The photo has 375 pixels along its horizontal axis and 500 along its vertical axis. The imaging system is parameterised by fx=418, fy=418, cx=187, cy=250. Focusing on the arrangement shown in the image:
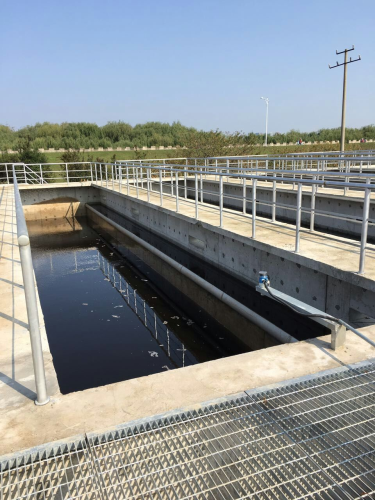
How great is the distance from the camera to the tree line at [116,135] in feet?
160

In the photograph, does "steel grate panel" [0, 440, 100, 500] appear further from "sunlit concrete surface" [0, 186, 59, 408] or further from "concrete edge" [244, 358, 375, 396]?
"concrete edge" [244, 358, 375, 396]

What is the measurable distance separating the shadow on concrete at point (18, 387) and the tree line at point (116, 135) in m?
45.7

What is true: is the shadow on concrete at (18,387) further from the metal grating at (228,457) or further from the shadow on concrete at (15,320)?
the shadow on concrete at (15,320)

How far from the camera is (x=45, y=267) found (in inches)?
385

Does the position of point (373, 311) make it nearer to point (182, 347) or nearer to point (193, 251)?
point (182, 347)

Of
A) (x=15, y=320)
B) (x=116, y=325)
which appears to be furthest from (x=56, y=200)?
(x=15, y=320)

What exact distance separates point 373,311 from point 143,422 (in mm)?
3033

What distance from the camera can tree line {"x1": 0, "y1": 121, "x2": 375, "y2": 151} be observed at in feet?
160

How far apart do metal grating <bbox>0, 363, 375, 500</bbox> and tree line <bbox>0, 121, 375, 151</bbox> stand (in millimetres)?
46579

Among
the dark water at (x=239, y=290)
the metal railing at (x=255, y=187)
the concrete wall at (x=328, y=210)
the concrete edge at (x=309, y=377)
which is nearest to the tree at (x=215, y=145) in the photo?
the metal railing at (x=255, y=187)

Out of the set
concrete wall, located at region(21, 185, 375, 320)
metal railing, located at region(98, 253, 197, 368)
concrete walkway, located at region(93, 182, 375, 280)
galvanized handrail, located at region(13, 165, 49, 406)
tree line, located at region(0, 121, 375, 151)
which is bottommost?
metal railing, located at region(98, 253, 197, 368)

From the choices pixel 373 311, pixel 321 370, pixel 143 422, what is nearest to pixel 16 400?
pixel 143 422

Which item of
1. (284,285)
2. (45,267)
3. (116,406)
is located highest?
(116,406)

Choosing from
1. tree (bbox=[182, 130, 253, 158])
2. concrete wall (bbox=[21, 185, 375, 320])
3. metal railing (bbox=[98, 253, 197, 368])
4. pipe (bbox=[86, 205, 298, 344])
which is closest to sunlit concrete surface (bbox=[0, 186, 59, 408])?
metal railing (bbox=[98, 253, 197, 368])
